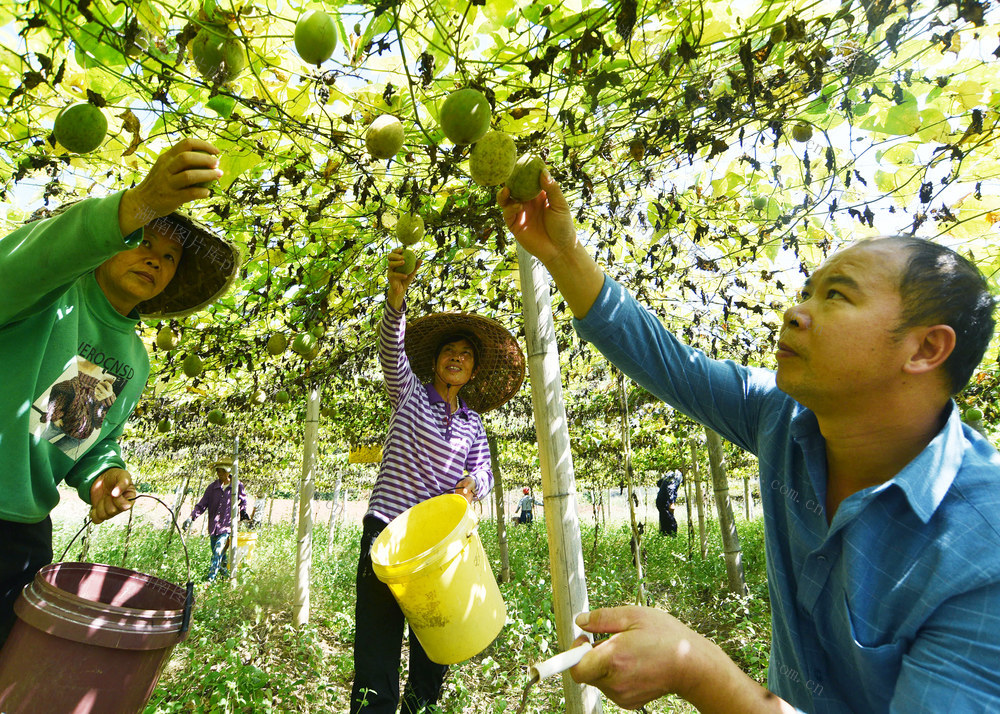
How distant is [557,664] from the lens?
34.0 inches

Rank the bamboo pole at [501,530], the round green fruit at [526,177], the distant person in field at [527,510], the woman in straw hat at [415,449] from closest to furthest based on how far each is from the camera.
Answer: the round green fruit at [526,177], the woman in straw hat at [415,449], the bamboo pole at [501,530], the distant person in field at [527,510]

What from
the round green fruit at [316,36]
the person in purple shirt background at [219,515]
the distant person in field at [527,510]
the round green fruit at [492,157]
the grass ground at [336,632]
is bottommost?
the distant person in field at [527,510]

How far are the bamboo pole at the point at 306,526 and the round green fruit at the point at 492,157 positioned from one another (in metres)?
3.90

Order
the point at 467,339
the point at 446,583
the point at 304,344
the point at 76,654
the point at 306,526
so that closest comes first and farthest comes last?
1. the point at 76,654
2. the point at 446,583
3. the point at 304,344
4. the point at 467,339
5. the point at 306,526

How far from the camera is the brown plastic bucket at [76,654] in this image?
1.44 meters

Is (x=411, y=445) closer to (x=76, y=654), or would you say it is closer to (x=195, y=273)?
(x=195, y=273)

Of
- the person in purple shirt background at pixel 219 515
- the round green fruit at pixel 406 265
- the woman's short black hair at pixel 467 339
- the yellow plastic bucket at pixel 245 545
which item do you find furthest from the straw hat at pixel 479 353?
the yellow plastic bucket at pixel 245 545

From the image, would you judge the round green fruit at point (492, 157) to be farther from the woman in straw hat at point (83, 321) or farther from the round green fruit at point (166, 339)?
the round green fruit at point (166, 339)

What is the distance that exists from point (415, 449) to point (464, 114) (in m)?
1.69

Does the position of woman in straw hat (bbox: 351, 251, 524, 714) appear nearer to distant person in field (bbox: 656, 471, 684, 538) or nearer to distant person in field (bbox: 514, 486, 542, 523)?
distant person in field (bbox: 656, 471, 684, 538)

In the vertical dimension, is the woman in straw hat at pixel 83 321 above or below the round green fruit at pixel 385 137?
below

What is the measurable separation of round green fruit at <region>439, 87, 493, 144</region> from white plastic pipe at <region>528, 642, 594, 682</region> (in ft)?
3.62

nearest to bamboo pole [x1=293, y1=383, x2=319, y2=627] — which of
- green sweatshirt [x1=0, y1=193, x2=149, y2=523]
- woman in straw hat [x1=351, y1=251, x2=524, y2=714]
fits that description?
woman in straw hat [x1=351, y1=251, x2=524, y2=714]

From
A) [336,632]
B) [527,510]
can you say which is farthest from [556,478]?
[527,510]
